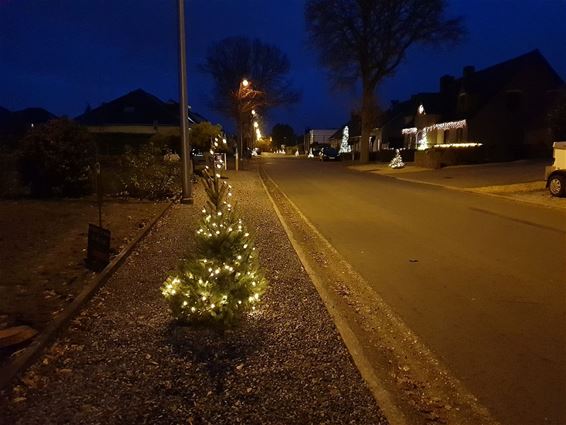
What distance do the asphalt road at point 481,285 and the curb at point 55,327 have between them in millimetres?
3426

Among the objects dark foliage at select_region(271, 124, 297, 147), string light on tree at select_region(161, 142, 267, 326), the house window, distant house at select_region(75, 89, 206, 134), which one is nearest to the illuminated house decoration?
the house window

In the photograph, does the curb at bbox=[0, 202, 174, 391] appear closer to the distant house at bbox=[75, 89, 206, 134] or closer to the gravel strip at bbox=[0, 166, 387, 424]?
the gravel strip at bbox=[0, 166, 387, 424]

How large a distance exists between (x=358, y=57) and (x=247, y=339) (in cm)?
4568

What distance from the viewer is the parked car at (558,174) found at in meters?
17.7

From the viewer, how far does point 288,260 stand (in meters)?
8.85

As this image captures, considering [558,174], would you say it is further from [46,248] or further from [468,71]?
[468,71]

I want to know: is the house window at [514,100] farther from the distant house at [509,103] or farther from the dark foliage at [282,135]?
the dark foliage at [282,135]

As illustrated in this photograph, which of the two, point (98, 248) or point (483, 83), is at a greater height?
point (483, 83)

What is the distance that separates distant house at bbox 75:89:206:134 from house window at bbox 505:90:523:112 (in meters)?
31.3

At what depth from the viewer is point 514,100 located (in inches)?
1800

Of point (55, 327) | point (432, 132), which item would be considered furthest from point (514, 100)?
point (55, 327)

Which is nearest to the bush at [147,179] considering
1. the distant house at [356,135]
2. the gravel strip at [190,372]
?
the gravel strip at [190,372]

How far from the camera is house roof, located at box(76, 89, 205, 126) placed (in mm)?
60375

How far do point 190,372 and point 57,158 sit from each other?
40.4 feet
